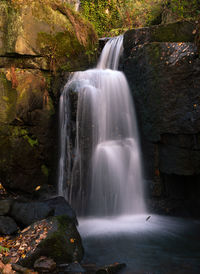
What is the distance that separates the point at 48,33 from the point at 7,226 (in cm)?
612

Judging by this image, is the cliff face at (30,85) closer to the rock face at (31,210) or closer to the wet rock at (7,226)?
the rock face at (31,210)

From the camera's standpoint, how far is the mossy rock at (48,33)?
753 centimetres

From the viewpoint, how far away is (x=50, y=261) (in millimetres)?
3629

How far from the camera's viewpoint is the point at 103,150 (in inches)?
269

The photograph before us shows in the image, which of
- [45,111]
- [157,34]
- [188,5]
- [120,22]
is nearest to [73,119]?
[45,111]

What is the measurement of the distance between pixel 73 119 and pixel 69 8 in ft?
14.9

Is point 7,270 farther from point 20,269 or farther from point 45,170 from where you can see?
point 45,170

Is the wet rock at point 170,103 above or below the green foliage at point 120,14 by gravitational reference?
below

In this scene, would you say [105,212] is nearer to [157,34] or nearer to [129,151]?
[129,151]

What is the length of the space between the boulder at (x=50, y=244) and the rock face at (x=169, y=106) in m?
3.14

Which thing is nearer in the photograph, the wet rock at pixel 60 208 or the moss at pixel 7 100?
the wet rock at pixel 60 208

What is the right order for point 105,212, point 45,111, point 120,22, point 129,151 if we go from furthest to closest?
point 120,22 < point 45,111 < point 129,151 < point 105,212

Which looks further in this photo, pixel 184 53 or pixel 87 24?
pixel 87 24

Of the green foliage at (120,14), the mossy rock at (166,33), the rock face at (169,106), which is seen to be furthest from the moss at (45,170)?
the green foliage at (120,14)
